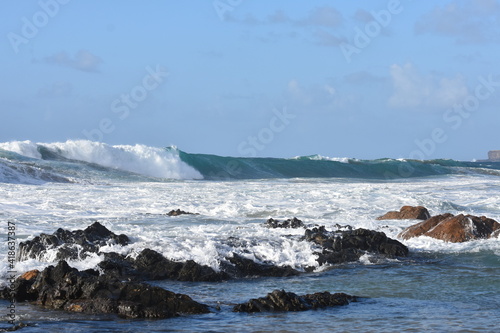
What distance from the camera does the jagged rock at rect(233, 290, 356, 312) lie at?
304 inches

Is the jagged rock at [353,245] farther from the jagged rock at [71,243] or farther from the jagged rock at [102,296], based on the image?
the jagged rock at [102,296]

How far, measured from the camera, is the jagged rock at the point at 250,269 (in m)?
10.3

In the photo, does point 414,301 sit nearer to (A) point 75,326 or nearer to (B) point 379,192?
(A) point 75,326

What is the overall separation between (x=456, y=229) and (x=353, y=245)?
2.32 m

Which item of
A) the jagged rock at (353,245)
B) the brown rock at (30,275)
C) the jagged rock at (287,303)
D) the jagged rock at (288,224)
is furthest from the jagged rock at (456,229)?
the brown rock at (30,275)

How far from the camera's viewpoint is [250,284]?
966 cm

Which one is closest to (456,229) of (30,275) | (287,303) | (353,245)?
(353,245)

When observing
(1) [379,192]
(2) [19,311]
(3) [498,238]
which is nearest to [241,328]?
(2) [19,311]

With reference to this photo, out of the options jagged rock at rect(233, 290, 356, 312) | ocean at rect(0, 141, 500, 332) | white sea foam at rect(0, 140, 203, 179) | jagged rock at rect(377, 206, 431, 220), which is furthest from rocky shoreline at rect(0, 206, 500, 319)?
white sea foam at rect(0, 140, 203, 179)

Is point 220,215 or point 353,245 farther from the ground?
point 220,215

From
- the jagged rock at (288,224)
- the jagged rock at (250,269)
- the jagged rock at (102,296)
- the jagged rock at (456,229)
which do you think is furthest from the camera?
the jagged rock at (288,224)

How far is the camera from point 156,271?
10.0 metres

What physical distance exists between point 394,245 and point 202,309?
498 cm

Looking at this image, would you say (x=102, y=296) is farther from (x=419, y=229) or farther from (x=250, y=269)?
(x=419, y=229)
